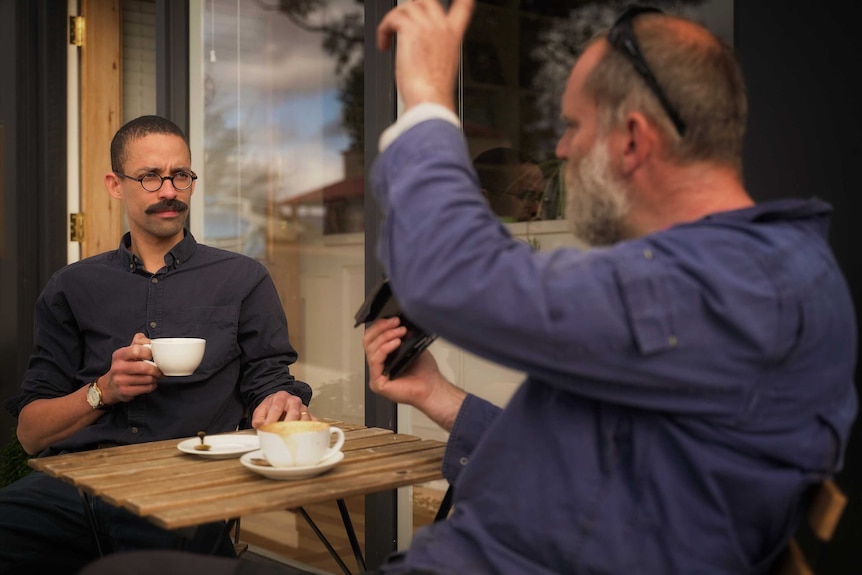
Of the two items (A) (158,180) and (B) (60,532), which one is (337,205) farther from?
(B) (60,532)

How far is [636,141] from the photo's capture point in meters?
1.34

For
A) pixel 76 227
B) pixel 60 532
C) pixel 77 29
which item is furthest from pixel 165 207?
pixel 77 29

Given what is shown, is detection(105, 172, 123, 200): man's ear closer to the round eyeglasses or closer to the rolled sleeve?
the round eyeglasses

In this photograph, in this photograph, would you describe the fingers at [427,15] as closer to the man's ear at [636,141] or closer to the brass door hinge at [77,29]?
the man's ear at [636,141]

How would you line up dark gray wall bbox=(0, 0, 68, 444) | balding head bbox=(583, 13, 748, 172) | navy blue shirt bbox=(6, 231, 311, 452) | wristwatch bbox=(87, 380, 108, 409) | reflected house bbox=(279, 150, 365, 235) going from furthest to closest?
dark gray wall bbox=(0, 0, 68, 444)
reflected house bbox=(279, 150, 365, 235)
navy blue shirt bbox=(6, 231, 311, 452)
wristwatch bbox=(87, 380, 108, 409)
balding head bbox=(583, 13, 748, 172)

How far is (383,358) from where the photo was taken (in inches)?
68.4

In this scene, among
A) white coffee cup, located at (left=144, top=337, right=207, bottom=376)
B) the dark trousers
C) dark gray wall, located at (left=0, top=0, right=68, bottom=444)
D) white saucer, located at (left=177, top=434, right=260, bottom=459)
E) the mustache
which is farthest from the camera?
dark gray wall, located at (left=0, top=0, right=68, bottom=444)

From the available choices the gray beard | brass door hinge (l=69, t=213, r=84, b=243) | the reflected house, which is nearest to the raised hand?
the gray beard

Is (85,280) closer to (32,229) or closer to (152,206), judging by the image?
(152,206)

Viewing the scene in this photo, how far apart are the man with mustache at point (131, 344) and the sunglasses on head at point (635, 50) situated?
1305 mm

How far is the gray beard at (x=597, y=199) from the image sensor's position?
139cm

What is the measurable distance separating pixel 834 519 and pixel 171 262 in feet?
6.83

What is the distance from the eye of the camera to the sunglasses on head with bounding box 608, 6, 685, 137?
1303 millimetres

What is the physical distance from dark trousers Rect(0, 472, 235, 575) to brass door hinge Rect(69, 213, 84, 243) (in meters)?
3.11
